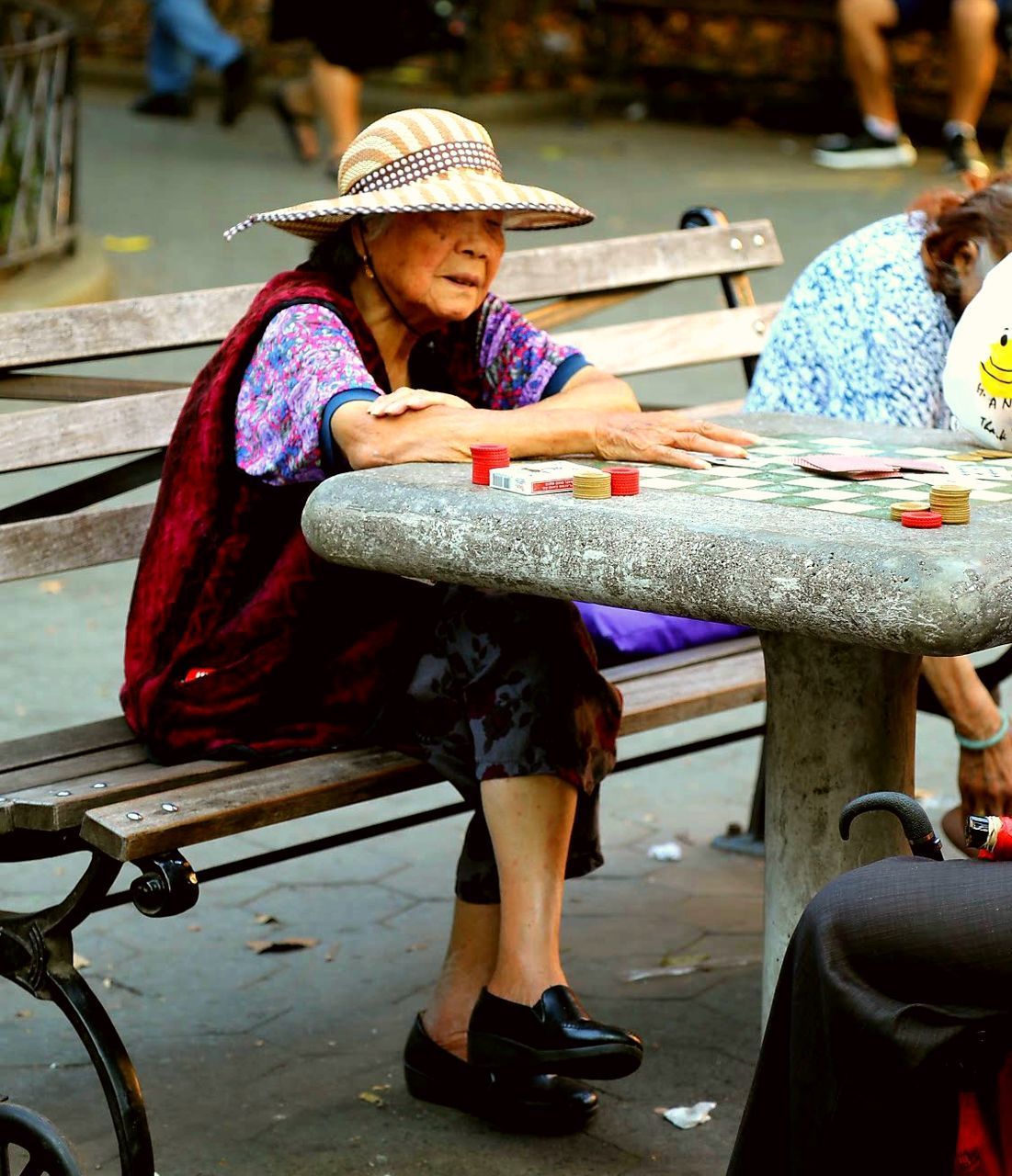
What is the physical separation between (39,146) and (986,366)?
653cm

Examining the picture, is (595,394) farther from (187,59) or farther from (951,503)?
(187,59)

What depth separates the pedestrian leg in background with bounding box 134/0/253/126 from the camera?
11898 mm

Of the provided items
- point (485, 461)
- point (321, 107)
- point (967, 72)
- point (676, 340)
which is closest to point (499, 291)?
point (676, 340)

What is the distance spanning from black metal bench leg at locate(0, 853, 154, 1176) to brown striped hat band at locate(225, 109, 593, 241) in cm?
94

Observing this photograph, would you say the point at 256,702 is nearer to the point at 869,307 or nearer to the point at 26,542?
the point at 26,542

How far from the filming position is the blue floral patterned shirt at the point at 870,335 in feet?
10.5

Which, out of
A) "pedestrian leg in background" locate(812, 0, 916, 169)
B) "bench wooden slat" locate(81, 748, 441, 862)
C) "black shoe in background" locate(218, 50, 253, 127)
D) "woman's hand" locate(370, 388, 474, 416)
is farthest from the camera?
"black shoe in background" locate(218, 50, 253, 127)

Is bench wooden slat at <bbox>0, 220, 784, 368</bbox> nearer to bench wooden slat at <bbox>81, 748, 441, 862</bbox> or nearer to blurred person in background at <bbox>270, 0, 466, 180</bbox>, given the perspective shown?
bench wooden slat at <bbox>81, 748, 441, 862</bbox>

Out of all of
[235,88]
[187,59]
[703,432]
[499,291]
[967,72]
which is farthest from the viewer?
[187,59]

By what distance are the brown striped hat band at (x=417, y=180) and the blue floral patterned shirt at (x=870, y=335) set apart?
52 cm

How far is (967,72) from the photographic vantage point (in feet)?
35.1

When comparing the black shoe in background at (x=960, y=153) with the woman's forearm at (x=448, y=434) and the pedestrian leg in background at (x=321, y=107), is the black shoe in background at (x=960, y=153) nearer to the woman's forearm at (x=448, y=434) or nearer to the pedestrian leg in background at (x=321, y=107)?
the pedestrian leg in background at (x=321, y=107)

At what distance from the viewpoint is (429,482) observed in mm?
2551

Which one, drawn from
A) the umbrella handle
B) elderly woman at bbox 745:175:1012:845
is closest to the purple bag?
elderly woman at bbox 745:175:1012:845
